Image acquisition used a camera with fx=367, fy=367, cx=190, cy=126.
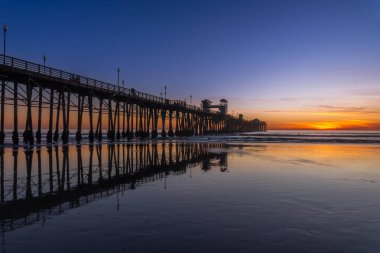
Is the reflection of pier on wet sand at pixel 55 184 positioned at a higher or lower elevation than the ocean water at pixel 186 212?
higher

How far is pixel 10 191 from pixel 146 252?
6060mm

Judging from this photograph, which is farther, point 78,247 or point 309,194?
point 309,194

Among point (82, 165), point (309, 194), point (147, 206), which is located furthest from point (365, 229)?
point (82, 165)

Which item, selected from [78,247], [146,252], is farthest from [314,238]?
[78,247]

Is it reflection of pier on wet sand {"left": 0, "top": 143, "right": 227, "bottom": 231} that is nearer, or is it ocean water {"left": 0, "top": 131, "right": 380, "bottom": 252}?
ocean water {"left": 0, "top": 131, "right": 380, "bottom": 252}

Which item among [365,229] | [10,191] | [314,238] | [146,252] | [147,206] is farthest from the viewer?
[10,191]

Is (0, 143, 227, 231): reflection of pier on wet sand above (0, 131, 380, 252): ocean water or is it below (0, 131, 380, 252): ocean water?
above

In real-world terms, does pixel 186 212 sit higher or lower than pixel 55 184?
Result: lower

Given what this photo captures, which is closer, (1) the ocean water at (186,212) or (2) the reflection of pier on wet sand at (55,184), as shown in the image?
(1) the ocean water at (186,212)

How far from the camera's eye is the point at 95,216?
7.04m

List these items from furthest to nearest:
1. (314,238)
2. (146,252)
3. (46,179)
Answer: (46,179) < (314,238) < (146,252)

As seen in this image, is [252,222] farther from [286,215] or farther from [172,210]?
[172,210]

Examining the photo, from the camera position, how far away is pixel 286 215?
7.21m

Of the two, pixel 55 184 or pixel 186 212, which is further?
pixel 55 184
